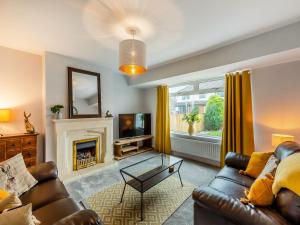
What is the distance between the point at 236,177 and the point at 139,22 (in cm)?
242

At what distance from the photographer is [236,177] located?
6.44 feet

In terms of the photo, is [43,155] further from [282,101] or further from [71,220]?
[282,101]

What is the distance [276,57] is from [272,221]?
2.40m

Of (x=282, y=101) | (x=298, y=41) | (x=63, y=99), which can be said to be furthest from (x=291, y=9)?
(x=63, y=99)

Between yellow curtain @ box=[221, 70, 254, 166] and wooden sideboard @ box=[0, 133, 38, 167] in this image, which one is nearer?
wooden sideboard @ box=[0, 133, 38, 167]

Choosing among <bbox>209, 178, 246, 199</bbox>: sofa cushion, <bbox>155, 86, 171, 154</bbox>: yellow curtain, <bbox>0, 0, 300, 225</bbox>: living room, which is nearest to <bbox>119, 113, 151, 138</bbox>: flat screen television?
<bbox>0, 0, 300, 225</bbox>: living room

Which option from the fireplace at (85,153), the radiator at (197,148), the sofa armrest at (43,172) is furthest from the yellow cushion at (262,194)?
the fireplace at (85,153)

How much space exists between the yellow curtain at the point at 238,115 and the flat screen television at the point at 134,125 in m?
2.39

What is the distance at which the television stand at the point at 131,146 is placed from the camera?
4.09 meters

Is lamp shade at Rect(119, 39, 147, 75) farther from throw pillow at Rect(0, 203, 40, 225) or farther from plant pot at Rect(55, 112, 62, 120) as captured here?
plant pot at Rect(55, 112, 62, 120)

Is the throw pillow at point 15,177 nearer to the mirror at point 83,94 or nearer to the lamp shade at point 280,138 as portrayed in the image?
the mirror at point 83,94

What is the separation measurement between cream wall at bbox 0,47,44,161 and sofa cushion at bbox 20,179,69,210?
1745 millimetres

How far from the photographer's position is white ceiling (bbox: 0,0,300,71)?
168 centimetres

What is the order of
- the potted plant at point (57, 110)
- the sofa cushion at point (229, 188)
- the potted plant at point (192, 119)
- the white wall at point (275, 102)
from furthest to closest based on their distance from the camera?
the potted plant at point (192, 119)
the potted plant at point (57, 110)
the white wall at point (275, 102)
the sofa cushion at point (229, 188)
